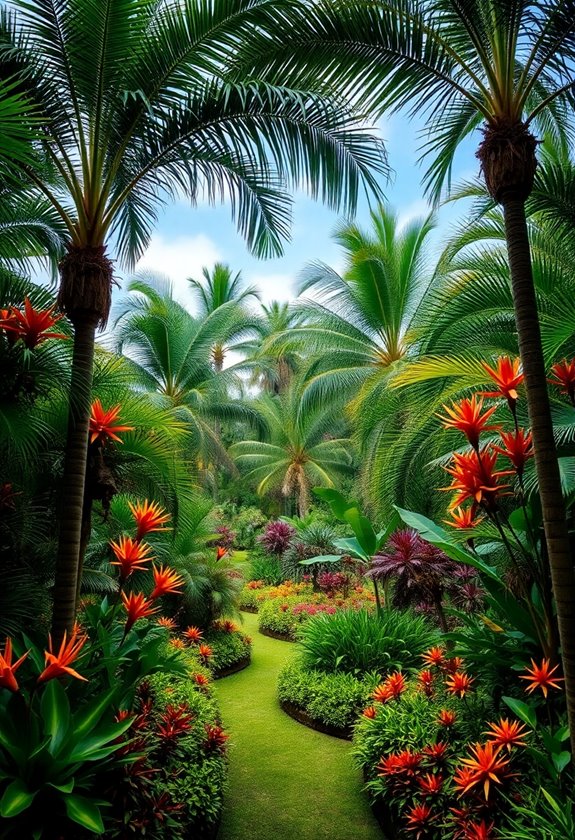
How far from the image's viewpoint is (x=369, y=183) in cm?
491

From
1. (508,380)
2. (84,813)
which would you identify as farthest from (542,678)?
(84,813)

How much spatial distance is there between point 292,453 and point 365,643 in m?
16.3

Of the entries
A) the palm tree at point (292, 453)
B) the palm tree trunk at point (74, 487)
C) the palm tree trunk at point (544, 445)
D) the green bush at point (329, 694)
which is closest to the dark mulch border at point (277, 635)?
the green bush at point (329, 694)

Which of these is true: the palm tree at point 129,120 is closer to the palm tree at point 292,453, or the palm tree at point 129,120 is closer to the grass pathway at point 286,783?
the grass pathway at point 286,783

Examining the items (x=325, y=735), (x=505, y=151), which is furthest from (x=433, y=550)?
(x=505, y=151)

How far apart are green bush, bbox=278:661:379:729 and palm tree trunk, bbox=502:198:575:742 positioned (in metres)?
3.44

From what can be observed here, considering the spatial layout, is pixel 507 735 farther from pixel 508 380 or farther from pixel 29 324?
pixel 29 324

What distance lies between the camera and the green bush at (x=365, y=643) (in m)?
6.86

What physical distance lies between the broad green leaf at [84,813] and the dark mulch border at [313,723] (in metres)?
3.94

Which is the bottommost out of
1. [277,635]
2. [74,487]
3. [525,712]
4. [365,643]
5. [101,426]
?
[277,635]

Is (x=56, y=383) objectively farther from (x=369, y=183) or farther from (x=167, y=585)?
(x=369, y=183)

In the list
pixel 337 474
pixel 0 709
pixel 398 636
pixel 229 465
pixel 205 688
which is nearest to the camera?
pixel 0 709

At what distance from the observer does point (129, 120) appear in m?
4.46

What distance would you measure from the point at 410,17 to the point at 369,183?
122 centimetres
